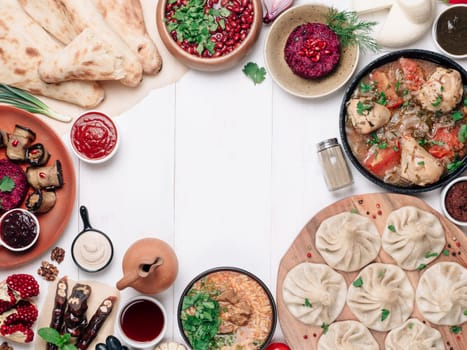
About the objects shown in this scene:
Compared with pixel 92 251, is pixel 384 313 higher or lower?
lower

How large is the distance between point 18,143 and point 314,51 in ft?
4.69

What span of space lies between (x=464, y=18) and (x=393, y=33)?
32 cm

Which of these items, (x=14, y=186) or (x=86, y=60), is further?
(x=14, y=186)

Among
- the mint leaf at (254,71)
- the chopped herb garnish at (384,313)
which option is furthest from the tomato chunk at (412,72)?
the chopped herb garnish at (384,313)

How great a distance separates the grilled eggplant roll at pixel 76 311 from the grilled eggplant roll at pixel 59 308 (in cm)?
3

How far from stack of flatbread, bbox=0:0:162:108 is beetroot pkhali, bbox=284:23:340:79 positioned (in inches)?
25.9

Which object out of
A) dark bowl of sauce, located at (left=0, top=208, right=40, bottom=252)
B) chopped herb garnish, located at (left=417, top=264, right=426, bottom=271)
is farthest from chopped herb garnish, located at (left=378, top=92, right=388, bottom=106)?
dark bowl of sauce, located at (left=0, top=208, right=40, bottom=252)

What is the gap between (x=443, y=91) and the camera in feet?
10.6

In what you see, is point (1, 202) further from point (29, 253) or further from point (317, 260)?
point (317, 260)

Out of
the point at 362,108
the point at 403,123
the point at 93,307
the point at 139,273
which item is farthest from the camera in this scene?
the point at 93,307

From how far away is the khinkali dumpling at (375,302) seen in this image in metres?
3.37

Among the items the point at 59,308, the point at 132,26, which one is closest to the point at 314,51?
the point at 132,26

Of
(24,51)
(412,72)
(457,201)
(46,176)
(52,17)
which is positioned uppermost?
(52,17)

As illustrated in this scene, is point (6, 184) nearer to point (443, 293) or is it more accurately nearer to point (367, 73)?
point (367, 73)
